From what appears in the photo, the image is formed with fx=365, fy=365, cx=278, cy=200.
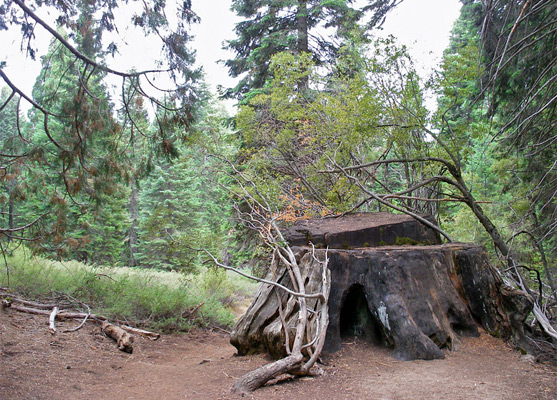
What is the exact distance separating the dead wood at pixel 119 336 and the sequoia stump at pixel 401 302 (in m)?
1.67

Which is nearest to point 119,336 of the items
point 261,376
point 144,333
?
point 144,333

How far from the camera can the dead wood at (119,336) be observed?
528 centimetres

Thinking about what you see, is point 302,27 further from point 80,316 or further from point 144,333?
point 80,316

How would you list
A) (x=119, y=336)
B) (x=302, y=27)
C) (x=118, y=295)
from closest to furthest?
(x=119, y=336), (x=118, y=295), (x=302, y=27)

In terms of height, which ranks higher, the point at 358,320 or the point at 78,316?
the point at 358,320

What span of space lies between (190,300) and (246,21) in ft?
36.0

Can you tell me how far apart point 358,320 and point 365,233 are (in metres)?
1.35

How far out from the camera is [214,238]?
30.5 ft

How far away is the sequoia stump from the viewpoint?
4176 millimetres

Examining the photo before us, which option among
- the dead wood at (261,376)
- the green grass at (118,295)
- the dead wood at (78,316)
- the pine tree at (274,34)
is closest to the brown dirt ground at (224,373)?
the dead wood at (261,376)

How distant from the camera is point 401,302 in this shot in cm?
421

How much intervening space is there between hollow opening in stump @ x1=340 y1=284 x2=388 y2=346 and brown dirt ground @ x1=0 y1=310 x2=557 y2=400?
17cm

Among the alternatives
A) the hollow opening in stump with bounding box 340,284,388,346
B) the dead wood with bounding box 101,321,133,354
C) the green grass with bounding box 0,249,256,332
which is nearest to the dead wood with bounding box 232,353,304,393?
the hollow opening in stump with bounding box 340,284,388,346

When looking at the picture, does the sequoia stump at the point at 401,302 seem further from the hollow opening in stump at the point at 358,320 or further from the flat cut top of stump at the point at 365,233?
the flat cut top of stump at the point at 365,233
